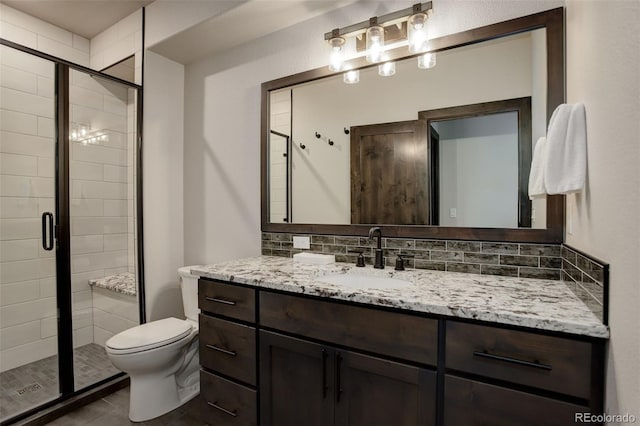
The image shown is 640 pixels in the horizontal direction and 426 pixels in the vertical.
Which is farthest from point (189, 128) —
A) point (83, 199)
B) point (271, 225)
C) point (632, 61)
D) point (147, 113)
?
point (632, 61)

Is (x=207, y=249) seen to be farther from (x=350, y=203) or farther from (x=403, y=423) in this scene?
(x=403, y=423)

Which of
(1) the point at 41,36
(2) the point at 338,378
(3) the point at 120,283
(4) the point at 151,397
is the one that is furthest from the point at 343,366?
(1) the point at 41,36

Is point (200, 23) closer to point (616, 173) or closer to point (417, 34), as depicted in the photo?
point (417, 34)

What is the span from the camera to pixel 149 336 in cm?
182

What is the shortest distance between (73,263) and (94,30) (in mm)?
1928

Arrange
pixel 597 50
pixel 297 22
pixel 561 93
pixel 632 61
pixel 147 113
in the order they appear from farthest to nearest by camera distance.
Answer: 1. pixel 147 113
2. pixel 297 22
3. pixel 561 93
4. pixel 597 50
5. pixel 632 61

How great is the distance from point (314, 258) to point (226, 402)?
2.67ft

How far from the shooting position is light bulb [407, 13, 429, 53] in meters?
1.56

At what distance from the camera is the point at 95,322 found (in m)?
2.29

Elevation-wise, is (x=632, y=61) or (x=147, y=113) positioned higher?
(x=147, y=113)

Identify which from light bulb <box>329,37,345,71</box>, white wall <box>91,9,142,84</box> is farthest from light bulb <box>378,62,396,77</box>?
white wall <box>91,9,142,84</box>

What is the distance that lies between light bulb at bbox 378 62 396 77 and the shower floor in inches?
102

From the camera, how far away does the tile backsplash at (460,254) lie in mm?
1367

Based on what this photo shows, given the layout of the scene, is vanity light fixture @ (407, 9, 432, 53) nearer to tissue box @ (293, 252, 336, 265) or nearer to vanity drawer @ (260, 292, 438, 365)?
tissue box @ (293, 252, 336, 265)
